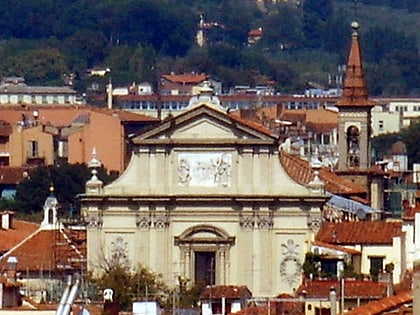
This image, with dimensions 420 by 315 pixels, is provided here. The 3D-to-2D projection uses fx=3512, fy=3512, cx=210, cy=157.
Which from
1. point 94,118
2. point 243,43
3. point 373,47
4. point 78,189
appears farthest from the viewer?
point 243,43

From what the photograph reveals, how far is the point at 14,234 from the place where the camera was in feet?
182

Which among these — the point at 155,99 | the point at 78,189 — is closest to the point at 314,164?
the point at 78,189

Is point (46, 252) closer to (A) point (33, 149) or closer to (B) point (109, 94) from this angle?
(A) point (33, 149)

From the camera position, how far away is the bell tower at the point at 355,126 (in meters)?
65.3

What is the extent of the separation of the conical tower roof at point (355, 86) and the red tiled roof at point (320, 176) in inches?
184

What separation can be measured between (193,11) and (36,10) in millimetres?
12874

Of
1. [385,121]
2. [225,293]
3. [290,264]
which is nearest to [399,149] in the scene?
[385,121]

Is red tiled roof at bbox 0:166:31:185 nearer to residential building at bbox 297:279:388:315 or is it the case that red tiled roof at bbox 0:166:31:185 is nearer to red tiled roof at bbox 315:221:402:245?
red tiled roof at bbox 315:221:402:245

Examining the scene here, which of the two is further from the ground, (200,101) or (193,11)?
(193,11)

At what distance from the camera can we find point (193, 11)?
178 meters

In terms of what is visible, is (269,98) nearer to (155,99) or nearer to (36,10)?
(155,99)

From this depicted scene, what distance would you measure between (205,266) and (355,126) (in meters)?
13.7

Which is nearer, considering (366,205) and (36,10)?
(366,205)

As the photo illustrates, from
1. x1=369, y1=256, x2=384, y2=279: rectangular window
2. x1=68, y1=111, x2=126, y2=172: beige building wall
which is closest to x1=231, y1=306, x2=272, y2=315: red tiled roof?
x1=369, y1=256, x2=384, y2=279: rectangular window
